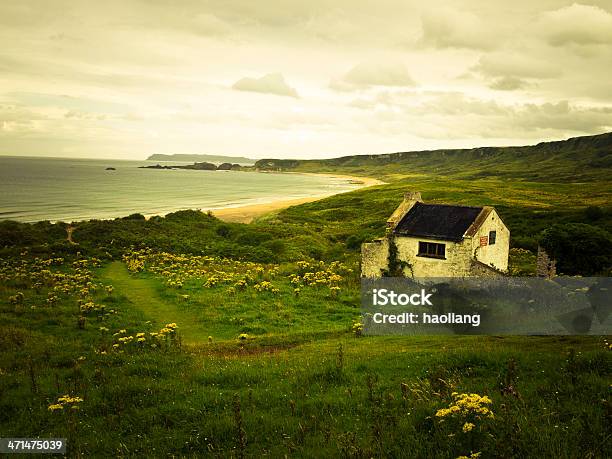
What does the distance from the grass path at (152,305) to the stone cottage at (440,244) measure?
16978mm

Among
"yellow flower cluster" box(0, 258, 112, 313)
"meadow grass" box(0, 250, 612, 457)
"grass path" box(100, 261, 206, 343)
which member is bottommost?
"grass path" box(100, 261, 206, 343)

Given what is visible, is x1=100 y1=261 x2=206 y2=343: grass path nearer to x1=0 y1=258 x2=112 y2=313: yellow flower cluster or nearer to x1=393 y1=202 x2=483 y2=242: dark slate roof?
x1=0 y1=258 x2=112 y2=313: yellow flower cluster

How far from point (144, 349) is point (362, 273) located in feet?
75.7

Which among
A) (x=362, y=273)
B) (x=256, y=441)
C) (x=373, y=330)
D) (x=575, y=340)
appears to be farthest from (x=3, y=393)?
(x=362, y=273)

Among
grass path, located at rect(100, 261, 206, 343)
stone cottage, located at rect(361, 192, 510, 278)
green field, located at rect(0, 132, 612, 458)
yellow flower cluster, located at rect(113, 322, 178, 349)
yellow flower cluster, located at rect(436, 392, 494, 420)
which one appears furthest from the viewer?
stone cottage, located at rect(361, 192, 510, 278)

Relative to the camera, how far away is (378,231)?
72500 millimetres

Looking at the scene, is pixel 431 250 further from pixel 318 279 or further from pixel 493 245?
pixel 318 279

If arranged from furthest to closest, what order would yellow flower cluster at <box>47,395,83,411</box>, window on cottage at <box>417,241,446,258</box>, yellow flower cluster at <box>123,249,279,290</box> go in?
window on cottage at <box>417,241,446,258</box>
yellow flower cluster at <box>123,249,279,290</box>
yellow flower cluster at <box>47,395,83,411</box>

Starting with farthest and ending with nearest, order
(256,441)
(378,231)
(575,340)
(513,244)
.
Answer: (378,231) < (513,244) < (575,340) < (256,441)

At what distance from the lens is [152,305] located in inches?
1068

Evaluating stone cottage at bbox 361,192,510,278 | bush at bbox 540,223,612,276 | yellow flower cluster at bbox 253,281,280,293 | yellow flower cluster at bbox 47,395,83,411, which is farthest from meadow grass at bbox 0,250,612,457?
bush at bbox 540,223,612,276

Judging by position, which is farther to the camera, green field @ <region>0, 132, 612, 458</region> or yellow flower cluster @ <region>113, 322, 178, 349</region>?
yellow flower cluster @ <region>113, 322, 178, 349</region>

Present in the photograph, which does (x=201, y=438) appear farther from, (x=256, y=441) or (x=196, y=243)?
(x=196, y=243)

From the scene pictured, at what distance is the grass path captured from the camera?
73.5 feet
